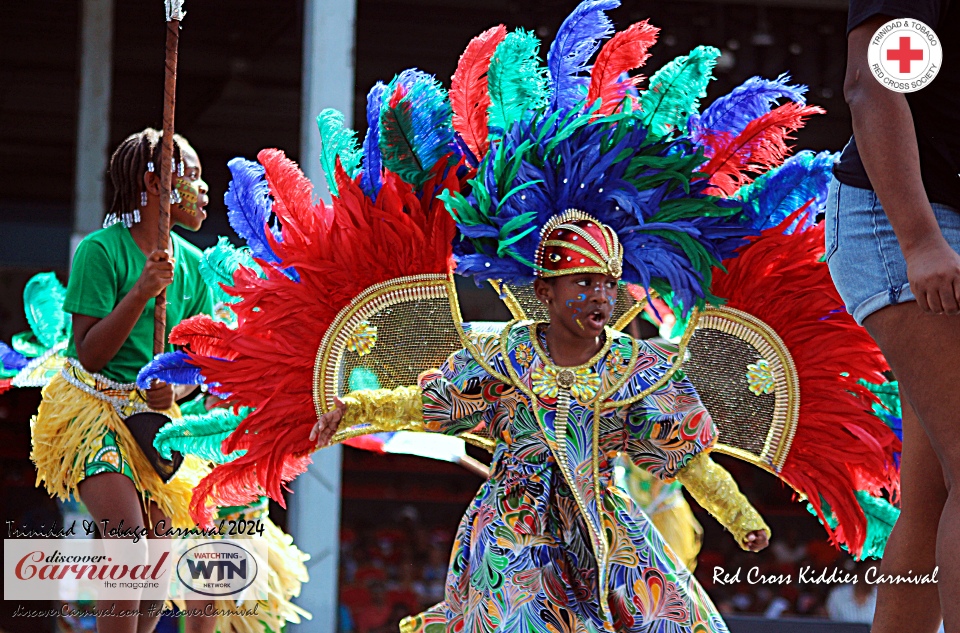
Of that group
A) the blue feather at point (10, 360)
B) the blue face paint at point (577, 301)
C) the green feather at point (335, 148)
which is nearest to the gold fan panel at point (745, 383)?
the blue face paint at point (577, 301)

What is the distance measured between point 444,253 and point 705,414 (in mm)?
852

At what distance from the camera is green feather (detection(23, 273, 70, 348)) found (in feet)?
16.4

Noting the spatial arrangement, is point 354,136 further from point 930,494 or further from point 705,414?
point 930,494

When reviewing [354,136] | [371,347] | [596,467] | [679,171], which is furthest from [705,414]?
[354,136]

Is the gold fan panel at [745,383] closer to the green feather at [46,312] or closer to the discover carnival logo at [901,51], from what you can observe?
the discover carnival logo at [901,51]

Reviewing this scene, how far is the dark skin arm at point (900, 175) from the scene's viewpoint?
6.54 feet

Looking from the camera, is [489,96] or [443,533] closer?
[489,96]

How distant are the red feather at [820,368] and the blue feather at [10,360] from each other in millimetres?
2652

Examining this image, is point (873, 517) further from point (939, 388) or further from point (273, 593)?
point (273, 593)

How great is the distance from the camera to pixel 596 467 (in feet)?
11.0

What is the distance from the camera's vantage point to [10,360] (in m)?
4.82

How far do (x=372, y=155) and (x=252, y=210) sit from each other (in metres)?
0.41

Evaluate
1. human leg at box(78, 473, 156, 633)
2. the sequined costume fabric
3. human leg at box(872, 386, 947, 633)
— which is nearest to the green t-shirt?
human leg at box(78, 473, 156, 633)

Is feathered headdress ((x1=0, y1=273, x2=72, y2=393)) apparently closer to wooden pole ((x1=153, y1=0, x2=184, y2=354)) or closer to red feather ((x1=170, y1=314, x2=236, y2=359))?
wooden pole ((x1=153, y1=0, x2=184, y2=354))
